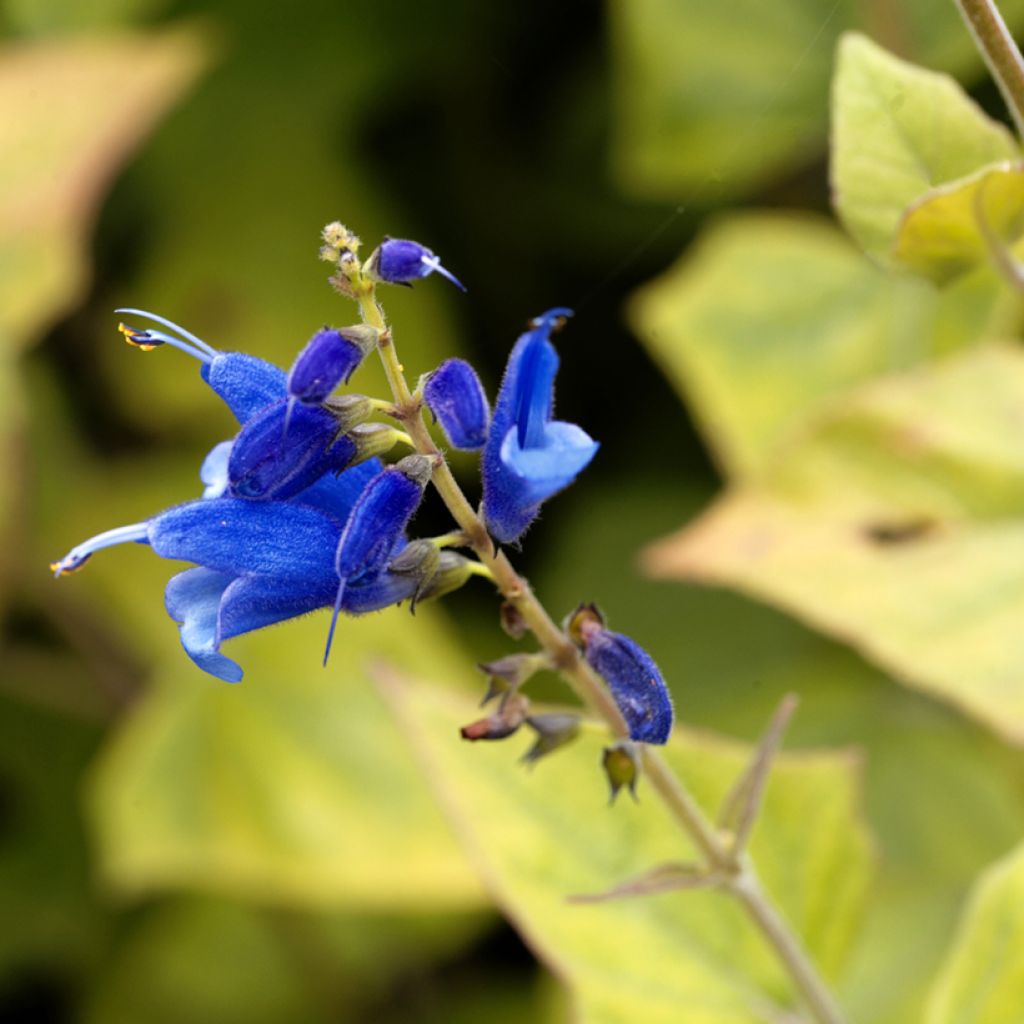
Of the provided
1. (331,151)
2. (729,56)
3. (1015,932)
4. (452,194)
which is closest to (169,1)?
(331,151)

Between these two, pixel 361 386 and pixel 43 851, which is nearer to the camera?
pixel 361 386

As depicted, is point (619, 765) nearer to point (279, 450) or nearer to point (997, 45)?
point (279, 450)

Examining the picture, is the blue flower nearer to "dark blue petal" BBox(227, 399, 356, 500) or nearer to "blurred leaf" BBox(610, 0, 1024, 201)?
"dark blue petal" BBox(227, 399, 356, 500)

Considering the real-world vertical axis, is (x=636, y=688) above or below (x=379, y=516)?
below

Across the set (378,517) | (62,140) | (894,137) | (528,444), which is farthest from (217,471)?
(62,140)

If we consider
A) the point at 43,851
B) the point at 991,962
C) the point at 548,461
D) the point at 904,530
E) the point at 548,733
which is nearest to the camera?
the point at 548,461

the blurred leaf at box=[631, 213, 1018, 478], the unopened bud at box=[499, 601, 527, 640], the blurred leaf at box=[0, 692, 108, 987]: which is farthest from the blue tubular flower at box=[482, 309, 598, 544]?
the blurred leaf at box=[0, 692, 108, 987]

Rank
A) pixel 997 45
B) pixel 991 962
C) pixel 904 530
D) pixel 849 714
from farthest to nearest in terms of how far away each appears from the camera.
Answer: pixel 849 714 → pixel 904 530 → pixel 991 962 → pixel 997 45
